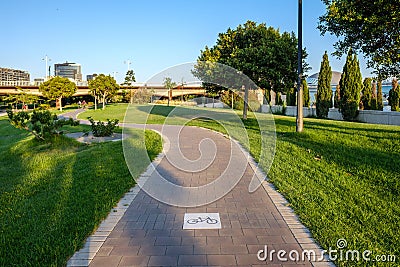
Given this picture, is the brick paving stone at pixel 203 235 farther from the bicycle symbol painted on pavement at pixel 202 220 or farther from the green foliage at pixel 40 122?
the green foliage at pixel 40 122

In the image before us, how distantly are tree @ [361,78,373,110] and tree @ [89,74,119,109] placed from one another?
1308 inches

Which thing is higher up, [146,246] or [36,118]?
[36,118]

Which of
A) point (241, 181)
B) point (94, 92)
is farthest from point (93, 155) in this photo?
point (94, 92)

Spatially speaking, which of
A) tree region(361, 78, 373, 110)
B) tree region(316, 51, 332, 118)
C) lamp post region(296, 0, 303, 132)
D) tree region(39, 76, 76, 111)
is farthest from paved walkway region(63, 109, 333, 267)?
tree region(39, 76, 76, 111)

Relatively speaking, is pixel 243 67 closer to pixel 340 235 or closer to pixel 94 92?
pixel 340 235

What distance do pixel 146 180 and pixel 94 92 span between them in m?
43.2

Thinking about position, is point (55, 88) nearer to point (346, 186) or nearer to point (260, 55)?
point (260, 55)

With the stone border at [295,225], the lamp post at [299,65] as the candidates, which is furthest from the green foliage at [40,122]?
the lamp post at [299,65]

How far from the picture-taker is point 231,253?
3385mm

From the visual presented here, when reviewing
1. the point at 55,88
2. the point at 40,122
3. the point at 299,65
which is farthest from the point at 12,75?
the point at 299,65

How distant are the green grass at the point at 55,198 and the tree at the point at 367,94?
722 inches

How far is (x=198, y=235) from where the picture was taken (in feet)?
12.7

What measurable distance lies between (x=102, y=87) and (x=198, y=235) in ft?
147

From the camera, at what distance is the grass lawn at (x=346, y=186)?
3768 mm
